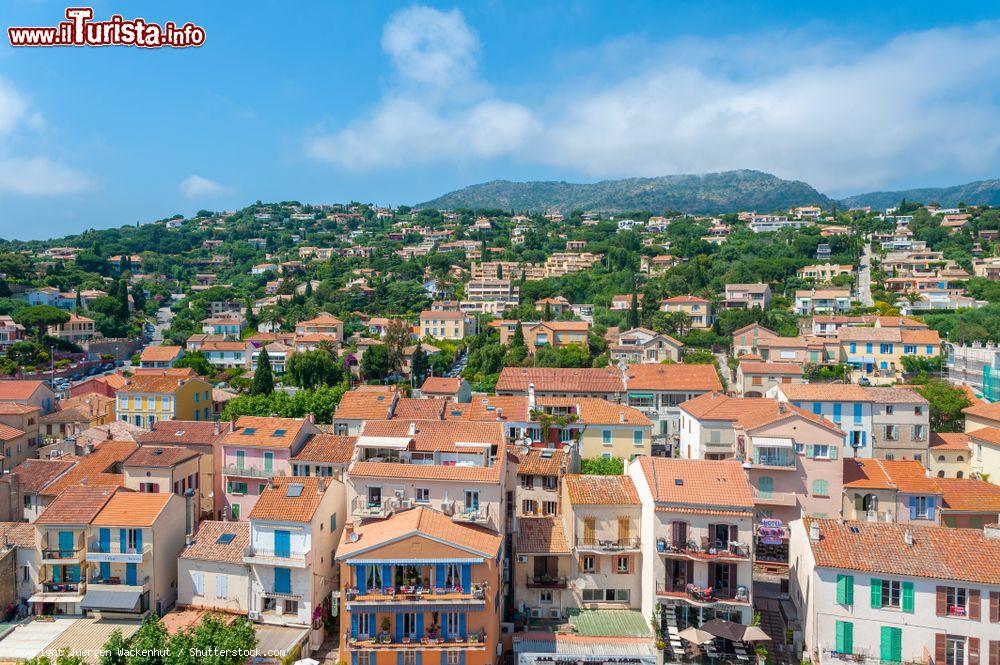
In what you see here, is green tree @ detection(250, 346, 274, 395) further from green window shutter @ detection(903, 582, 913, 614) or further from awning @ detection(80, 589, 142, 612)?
green window shutter @ detection(903, 582, 913, 614)

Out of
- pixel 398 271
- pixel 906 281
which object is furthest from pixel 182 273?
pixel 906 281

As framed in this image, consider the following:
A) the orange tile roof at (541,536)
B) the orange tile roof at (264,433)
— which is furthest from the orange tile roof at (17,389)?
the orange tile roof at (541,536)

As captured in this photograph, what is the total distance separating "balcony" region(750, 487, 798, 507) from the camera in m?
35.7

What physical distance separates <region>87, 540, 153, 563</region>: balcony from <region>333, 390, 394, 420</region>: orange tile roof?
17.4m

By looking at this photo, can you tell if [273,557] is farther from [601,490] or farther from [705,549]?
[705,549]

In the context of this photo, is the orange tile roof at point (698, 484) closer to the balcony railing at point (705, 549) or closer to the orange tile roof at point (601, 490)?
the balcony railing at point (705, 549)

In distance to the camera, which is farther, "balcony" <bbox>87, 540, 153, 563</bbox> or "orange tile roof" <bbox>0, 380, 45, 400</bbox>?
"orange tile roof" <bbox>0, 380, 45, 400</bbox>

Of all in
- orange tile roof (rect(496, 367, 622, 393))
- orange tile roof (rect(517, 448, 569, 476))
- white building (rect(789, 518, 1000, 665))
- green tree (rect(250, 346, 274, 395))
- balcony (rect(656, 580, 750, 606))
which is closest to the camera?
white building (rect(789, 518, 1000, 665))

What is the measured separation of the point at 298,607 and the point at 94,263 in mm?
147261

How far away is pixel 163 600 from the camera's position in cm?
3066

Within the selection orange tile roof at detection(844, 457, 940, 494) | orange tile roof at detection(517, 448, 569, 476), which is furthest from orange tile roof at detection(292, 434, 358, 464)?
orange tile roof at detection(844, 457, 940, 494)

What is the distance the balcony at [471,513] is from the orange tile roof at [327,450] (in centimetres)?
1085

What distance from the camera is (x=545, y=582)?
29672mm

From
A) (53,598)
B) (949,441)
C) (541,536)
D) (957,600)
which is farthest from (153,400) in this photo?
(949,441)
